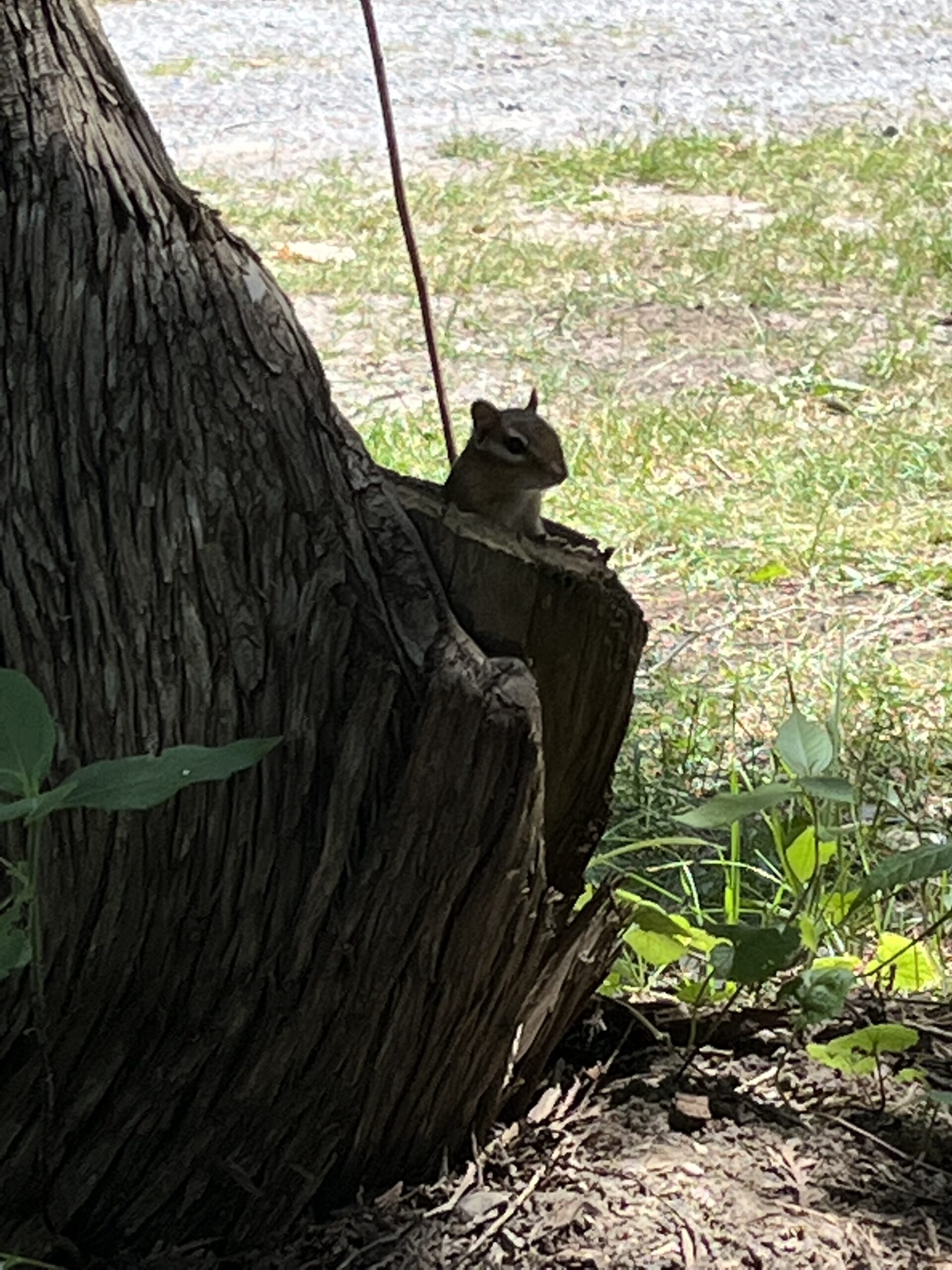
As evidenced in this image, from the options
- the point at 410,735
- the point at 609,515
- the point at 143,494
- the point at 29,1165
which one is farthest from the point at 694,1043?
the point at 609,515

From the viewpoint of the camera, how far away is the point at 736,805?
5.69 ft

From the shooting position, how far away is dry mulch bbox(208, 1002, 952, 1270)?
5.01 ft

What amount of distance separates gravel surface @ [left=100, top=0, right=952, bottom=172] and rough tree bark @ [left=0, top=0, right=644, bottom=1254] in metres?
4.71

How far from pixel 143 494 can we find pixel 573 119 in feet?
18.2

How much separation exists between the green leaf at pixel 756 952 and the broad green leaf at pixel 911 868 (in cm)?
10

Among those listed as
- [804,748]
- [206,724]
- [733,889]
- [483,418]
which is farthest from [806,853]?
[206,724]

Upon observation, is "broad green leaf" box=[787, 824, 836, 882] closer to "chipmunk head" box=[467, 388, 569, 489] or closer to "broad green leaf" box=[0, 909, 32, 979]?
"chipmunk head" box=[467, 388, 569, 489]

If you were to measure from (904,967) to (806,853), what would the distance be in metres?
0.18

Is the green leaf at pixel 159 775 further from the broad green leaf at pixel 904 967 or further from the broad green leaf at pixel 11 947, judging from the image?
the broad green leaf at pixel 904 967

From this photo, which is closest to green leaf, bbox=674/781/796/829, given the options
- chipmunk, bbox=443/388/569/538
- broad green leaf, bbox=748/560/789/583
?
chipmunk, bbox=443/388/569/538

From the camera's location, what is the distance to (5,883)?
4.97ft

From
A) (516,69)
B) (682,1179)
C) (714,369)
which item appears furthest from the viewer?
(516,69)

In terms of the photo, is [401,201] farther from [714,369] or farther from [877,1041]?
[714,369]

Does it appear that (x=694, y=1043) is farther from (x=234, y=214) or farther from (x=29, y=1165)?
(x=234, y=214)
